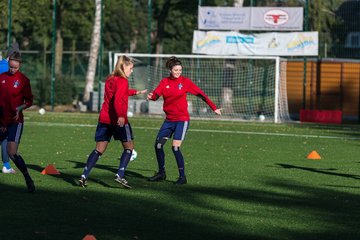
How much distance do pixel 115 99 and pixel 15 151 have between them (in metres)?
1.50

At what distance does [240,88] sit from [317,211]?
26.8m

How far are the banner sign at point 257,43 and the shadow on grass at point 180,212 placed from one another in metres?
23.4

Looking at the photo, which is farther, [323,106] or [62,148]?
[323,106]

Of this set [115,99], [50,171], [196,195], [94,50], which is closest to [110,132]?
[115,99]

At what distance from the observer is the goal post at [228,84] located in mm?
37062

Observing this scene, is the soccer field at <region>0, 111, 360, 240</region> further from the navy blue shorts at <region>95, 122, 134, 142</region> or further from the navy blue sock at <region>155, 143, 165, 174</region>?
the navy blue shorts at <region>95, 122, 134, 142</region>

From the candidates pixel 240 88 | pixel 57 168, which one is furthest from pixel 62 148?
pixel 240 88

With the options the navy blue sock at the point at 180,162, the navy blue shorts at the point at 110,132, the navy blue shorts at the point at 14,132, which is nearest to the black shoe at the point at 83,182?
the navy blue shorts at the point at 110,132

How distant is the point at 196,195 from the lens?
43.7 ft

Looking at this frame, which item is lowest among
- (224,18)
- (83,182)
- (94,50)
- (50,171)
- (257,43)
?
(50,171)

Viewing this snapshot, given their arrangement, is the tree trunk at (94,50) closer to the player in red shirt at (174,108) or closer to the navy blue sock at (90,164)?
the player in red shirt at (174,108)

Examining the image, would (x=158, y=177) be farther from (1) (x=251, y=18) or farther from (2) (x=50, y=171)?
(1) (x=251, y=18)

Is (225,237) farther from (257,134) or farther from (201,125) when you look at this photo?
(201,125)

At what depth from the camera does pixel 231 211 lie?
38.9 feet
